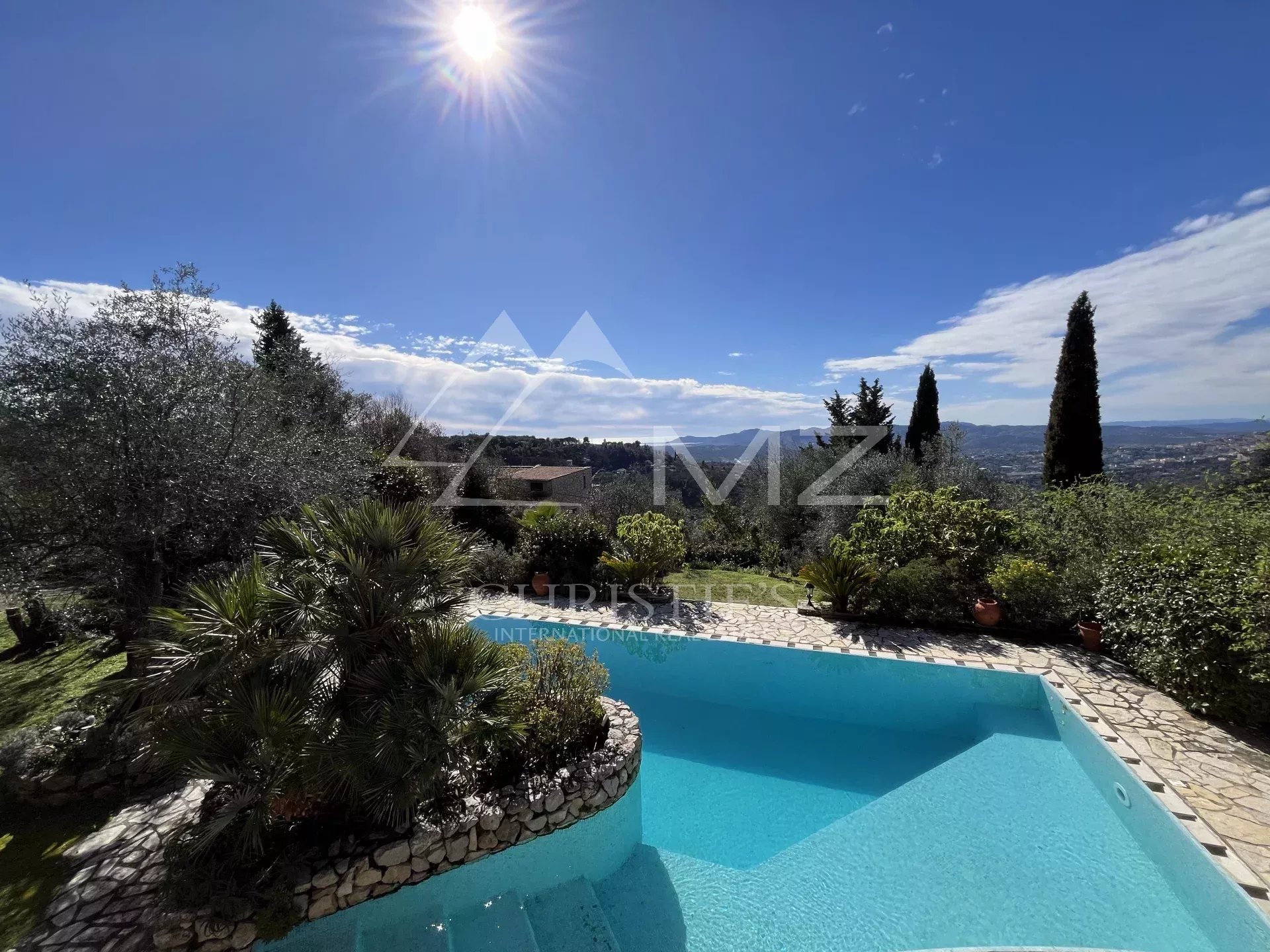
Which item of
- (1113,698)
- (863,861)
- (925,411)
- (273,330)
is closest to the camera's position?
(863,861)

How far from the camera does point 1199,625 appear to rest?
571cm

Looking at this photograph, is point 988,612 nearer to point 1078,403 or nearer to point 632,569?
point 632,569

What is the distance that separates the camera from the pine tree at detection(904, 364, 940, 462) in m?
20.9

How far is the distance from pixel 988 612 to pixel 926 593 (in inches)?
38.2

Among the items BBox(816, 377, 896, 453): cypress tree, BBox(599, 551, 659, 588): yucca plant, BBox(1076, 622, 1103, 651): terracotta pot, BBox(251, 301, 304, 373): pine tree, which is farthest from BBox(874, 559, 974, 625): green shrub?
BBox(251, 301, 304, 373): pine tree

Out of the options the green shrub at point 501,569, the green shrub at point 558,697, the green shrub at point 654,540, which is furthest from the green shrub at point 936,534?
the green shrub at point 501,569

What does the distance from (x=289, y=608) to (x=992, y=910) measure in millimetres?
5770

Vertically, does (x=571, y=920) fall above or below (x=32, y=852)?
below

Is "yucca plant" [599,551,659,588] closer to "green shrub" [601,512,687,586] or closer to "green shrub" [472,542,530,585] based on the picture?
"green shrub" [601,512,687,586]

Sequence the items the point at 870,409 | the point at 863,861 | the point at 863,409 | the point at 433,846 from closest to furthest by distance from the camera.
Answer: the point at 433,846 → the point at 863,861 → the point at 870,409 → the point at 863,409

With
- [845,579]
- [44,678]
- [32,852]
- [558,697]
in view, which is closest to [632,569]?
[845,579]

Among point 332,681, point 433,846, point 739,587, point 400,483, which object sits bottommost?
point 739,587

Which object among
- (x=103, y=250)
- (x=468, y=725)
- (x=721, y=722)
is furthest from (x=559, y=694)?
(x=103, y=250)

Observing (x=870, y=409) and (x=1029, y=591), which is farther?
(x=870, y=409)
